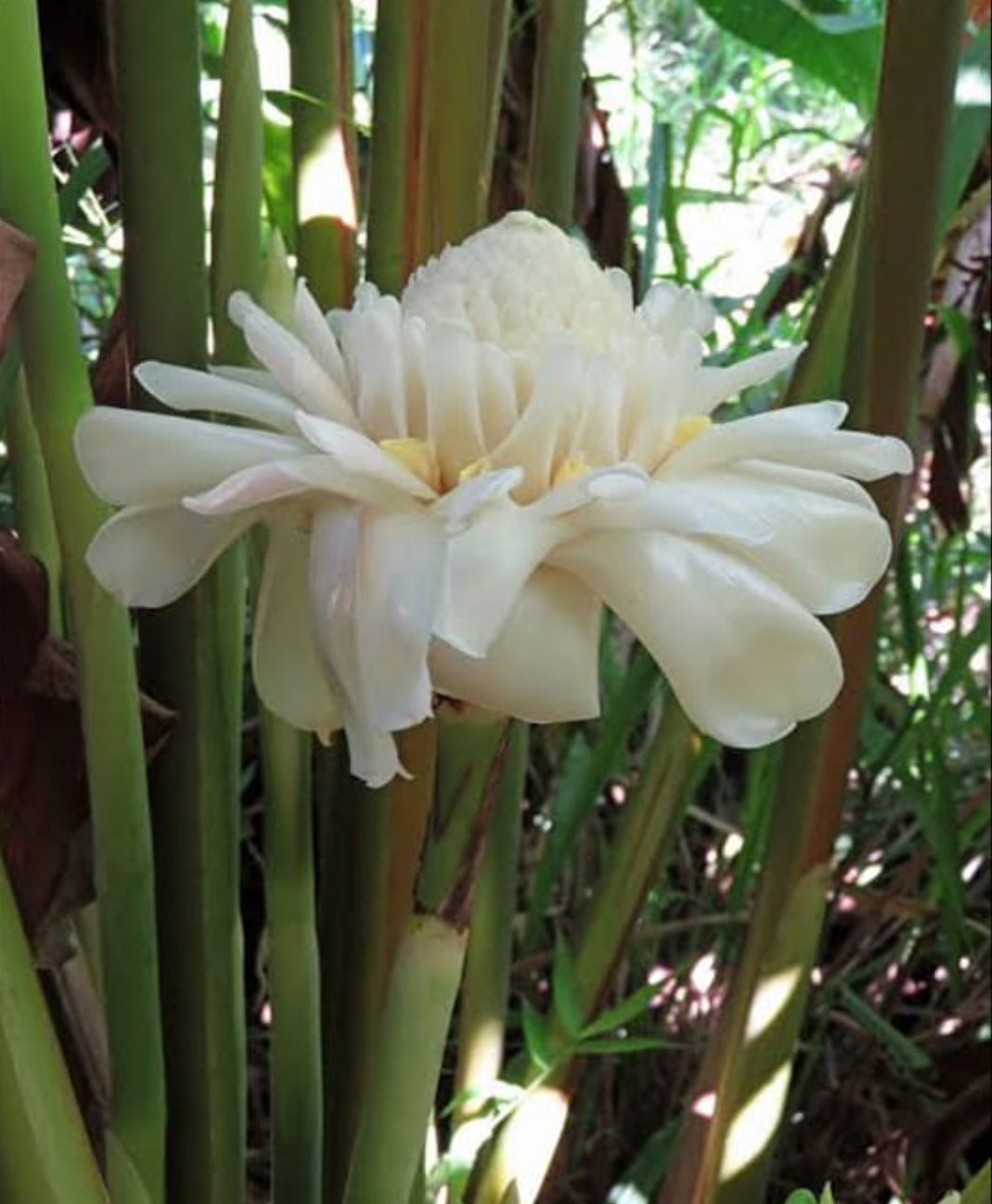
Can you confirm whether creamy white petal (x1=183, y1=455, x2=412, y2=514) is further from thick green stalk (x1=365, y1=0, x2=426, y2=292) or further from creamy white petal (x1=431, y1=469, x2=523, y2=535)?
thick green stalk (x1=365, y1=0, x2=426, y2=292)

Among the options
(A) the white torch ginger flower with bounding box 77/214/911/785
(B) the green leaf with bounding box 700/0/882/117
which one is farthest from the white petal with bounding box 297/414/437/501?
(B) the green leaf with bounding box 700/0/882/117

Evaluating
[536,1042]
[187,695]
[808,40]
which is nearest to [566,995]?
[536,1042]

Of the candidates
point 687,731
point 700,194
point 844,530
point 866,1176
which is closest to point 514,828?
point 687,731

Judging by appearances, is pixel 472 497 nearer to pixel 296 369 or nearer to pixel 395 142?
pixel 296 369

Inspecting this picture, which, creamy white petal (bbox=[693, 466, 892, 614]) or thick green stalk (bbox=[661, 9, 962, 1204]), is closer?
creamy white petal (bbox=[693, 466, 892, 614])

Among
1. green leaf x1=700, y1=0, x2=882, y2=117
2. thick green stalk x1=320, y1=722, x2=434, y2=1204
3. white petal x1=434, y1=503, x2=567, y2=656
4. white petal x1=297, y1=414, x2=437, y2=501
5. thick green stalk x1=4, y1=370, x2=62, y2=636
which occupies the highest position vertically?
green leaf x1=700, y1=0, x2=882, y2=117

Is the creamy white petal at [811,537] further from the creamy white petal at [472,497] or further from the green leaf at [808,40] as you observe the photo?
the green leaf at [808,40]

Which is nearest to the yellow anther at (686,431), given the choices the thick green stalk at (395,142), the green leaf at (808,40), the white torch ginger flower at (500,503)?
the white torch ginger flower at (500,503)
